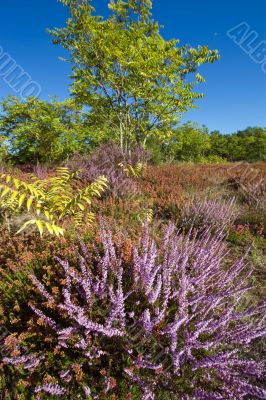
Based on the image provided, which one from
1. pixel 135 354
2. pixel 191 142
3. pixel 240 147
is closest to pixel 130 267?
pixel 135 354

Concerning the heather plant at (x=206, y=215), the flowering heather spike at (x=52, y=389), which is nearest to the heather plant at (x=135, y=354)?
the flowering heather spike at (x=52, y=389)

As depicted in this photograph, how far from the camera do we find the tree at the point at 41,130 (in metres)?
10.3

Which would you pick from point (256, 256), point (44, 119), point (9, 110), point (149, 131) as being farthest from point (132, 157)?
point (9, 110)

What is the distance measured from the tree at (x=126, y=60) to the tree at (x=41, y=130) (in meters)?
1.66

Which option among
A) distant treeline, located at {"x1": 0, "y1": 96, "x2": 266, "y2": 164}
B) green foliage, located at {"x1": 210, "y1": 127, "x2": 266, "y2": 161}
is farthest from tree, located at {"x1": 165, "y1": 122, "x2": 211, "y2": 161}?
distant treeline, located at {"x1": 0, "y1": 96, "x2": 266, "y2": 164}

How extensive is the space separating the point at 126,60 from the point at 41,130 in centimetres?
443

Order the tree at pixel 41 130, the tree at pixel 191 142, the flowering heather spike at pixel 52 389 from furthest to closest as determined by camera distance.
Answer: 1. the tree at pixel 191 142
2. the tree at pixel 41 130
3. the flowering heather spike at pixel 52 389

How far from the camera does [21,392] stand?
1.67m

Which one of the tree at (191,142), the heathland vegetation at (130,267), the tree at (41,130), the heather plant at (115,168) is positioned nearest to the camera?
the heathland vegetation at (130,267)

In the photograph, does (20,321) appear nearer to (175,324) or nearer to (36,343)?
(36,343)

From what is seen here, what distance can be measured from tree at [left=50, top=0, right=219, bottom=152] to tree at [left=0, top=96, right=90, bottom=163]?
1.66m

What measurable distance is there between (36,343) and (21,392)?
1.02 feet

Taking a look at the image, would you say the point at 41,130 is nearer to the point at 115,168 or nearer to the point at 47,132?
the point at 47,132

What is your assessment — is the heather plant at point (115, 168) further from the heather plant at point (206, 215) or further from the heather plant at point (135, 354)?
the heather plant at point (135, 354)
